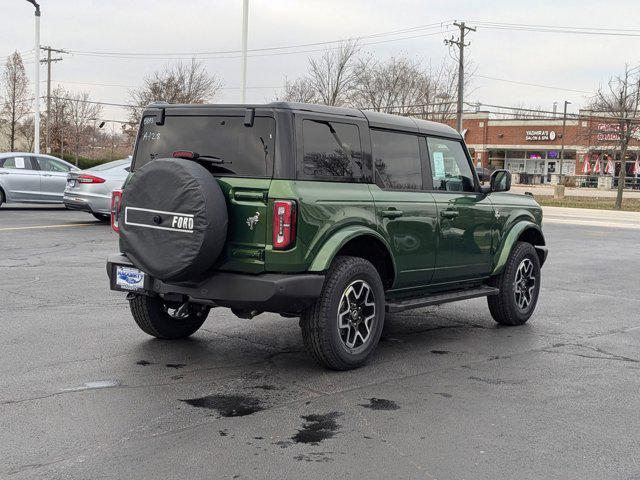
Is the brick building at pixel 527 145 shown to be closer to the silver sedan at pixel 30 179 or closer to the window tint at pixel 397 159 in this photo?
the silver sedan at pixel 30 179

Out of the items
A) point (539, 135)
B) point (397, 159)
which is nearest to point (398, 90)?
point (539, 135)

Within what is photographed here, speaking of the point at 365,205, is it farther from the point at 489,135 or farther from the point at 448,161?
the point at 489,135

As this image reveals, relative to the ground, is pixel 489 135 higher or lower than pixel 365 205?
higher

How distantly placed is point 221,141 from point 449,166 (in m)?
2.46

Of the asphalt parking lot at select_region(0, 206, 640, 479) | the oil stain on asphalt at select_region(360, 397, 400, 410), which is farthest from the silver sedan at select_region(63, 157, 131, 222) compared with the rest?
the oil stain on asphalt at select_region(360, 397, 400, 410)

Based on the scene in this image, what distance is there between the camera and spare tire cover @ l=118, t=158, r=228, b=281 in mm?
5125

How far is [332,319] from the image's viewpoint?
5488 mm

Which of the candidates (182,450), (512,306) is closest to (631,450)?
(182,450)

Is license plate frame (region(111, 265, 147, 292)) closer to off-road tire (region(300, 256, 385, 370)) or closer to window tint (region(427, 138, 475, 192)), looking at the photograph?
off-road tire (region(300, 256, 385, 370))

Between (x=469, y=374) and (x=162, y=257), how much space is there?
2.50 m

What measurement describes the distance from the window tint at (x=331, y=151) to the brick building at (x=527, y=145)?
61.6 meters

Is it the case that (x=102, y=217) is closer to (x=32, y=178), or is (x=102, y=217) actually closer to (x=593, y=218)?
(x=32, y=178)

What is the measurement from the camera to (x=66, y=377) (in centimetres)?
534

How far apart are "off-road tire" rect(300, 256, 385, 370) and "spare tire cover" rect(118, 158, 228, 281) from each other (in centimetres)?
84
